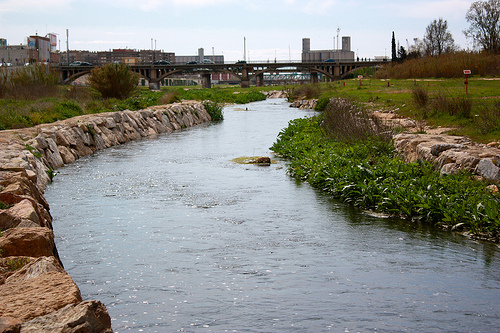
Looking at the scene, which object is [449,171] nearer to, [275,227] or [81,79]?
[275,227]

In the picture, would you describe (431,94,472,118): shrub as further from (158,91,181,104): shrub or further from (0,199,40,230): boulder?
(158,91,181,104): shrub

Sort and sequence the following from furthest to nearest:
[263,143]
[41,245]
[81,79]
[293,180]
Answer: [81,79] → [263,143] → [293,180] → [41,245]

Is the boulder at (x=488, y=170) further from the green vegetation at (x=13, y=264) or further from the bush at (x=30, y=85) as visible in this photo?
the bush at (x=30, y=85)

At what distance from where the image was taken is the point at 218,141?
26.8 meters

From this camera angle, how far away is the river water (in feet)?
21.7

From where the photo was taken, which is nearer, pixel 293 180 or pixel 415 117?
pixel 293 180

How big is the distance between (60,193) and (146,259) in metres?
6.35

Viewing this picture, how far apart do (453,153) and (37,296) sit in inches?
400

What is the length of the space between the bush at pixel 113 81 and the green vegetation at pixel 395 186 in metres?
24.1

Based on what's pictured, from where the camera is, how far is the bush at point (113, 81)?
125 ft

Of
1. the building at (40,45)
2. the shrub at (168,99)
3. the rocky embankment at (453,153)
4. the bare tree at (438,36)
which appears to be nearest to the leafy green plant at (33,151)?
the rocky embankment at (453,153)

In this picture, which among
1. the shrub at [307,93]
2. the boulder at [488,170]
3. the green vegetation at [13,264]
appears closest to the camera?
the green vegetation at [13,264]

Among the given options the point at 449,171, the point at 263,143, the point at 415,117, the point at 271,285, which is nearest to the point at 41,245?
the point at 271,285

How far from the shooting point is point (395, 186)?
11883 millimetres
